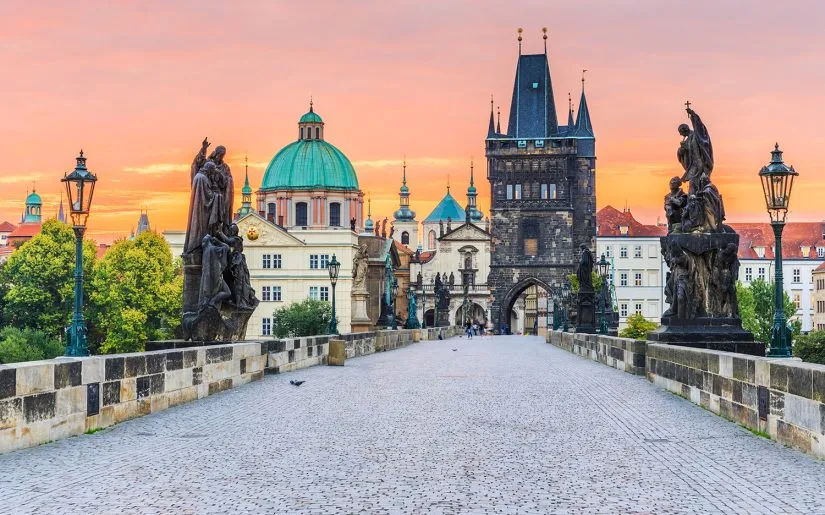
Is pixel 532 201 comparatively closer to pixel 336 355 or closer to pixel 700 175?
pixel 336 355

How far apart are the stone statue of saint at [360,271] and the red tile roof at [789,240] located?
44.6 metres

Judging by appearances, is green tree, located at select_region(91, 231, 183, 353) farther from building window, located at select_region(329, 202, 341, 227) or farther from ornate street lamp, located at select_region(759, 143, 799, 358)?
ornate street lamp, located at select_region(759, 143, 799, 358)

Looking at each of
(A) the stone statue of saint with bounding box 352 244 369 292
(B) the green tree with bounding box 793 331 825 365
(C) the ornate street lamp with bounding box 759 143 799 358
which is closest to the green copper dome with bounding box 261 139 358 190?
(A) the stone statue of saint with bounding box 352 244 369 292

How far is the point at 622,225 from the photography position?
136875mm

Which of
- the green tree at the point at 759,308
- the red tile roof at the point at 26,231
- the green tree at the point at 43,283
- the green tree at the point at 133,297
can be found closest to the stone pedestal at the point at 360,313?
the green tree at the point at 133,297

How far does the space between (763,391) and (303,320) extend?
84.9 m

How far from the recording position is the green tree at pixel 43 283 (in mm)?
77438

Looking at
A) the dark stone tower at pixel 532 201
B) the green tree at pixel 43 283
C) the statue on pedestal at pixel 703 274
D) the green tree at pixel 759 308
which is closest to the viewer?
the statue on pedestal at pixel 703 274

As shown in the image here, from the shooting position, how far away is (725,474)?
33.9 feet

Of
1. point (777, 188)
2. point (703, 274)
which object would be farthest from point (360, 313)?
point (777, 188)

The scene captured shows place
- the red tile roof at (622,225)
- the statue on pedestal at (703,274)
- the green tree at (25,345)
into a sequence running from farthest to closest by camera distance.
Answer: the red tile roof at (622,225) < the green tree at (25,345) < the statue on pedestal at (703,274)

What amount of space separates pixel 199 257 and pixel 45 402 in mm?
9133

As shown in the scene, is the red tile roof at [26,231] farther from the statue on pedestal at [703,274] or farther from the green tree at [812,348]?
the statue on pedestal at [703,274]

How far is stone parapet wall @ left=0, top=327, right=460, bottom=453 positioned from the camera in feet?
36.6
